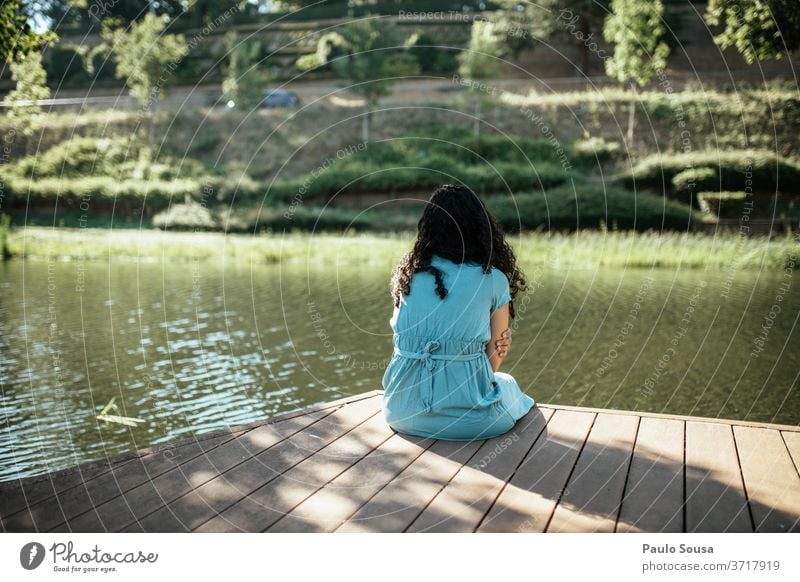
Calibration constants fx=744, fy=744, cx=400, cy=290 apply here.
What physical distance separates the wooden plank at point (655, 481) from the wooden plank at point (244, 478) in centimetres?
154

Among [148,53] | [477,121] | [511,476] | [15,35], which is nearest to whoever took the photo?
[511,476]

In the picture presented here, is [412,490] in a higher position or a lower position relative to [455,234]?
lower

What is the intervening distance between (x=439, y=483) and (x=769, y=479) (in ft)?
4.85

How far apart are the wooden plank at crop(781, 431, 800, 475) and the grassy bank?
10066 mm

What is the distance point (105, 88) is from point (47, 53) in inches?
223

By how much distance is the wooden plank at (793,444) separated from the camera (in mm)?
3562

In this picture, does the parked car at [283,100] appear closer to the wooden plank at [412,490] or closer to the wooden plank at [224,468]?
the wooden plank at [224,468]

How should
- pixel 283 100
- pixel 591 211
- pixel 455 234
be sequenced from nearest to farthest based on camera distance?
pixel 455 234 < pixel 591 211 < pixel 283 100

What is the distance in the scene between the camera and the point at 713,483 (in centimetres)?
332

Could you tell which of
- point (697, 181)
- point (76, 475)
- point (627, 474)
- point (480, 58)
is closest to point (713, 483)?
point (627, 474)

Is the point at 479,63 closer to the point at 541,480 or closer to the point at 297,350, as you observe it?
the point at 297,350

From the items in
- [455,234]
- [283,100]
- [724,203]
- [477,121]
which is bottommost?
[724,203]

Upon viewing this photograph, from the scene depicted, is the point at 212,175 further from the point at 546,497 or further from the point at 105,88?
the point at 546,497

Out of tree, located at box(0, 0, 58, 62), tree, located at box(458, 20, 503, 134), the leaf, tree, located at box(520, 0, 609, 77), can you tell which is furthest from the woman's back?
Answer: tree, located at box(520, 0, 609, 77)
